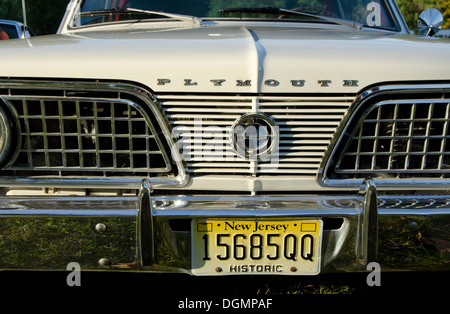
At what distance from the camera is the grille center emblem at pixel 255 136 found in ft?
6.66

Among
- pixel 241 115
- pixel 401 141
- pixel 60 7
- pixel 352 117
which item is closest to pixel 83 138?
pixel 241 115

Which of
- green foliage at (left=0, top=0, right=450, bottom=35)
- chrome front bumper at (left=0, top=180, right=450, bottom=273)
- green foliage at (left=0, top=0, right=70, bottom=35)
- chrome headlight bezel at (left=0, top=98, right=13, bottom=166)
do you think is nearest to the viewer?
chrome front bumper at (left=0, top=180, right=450, bottom=273)

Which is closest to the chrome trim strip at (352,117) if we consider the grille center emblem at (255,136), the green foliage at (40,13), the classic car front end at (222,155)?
the classic car front end at (222,155)

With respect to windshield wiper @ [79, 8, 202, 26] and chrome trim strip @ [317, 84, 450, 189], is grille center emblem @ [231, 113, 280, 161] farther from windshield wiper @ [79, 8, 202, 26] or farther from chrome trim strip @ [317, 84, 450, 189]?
windshield wiper @ [79, 8, 202, 26]

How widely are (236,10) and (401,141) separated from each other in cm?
140

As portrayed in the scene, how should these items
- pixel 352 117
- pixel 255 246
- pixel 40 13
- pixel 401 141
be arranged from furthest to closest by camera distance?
pixel 40 13
pixel 401 141
pixel 352 117
pixel 255 246

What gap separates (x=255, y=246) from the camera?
6.47 feet

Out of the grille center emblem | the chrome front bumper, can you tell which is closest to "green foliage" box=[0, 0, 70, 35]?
the chrome front bumper

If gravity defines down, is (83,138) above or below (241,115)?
below

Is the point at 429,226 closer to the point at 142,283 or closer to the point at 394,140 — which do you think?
the point at 394,140

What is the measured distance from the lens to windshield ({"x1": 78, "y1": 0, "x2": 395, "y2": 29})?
311 cm

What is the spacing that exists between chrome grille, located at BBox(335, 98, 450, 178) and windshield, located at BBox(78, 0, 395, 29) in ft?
3.84

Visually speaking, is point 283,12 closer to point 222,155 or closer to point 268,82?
point 268,82

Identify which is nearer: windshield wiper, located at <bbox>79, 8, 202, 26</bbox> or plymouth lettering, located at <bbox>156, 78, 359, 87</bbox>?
plymouth lettering, located at <bbox>156, 78, 359, 87</bbox>
